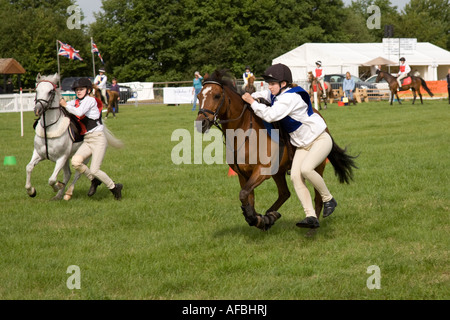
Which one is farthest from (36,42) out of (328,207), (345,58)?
(328,207)

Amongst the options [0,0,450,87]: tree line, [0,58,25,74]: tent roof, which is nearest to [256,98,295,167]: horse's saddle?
[0,58,25,74]: tent roof

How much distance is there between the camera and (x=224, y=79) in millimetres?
7398

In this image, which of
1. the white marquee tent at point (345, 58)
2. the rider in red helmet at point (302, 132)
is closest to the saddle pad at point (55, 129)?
the rider in red helmet at point (302, 132)

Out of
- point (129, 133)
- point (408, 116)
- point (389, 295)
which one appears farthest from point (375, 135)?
point (389, 295)

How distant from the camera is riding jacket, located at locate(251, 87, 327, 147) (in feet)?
22.9

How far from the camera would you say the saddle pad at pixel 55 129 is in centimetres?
1028

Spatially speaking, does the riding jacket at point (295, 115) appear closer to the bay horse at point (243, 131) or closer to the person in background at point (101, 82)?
the bay horse at point (243, 131)

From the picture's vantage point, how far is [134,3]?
72812mm

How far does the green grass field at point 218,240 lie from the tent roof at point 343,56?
1532 inches

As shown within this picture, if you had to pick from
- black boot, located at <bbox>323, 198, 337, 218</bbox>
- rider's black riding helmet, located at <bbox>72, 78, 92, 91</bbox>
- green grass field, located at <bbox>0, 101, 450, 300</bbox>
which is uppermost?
rider's black riding helmet, located at <bbox>72, 78, 92, 91</bbox>

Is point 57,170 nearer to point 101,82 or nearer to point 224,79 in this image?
point 224,79

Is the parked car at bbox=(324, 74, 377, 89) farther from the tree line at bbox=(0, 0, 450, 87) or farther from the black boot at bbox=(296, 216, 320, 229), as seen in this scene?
the black boot at bbox=(296, 216, 320, 229)

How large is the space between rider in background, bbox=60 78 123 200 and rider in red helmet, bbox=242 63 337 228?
154 inches

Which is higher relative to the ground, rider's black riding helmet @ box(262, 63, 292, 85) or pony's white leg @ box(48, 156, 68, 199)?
rider's black riding helmet @ box(262, 63, 292, 85)
